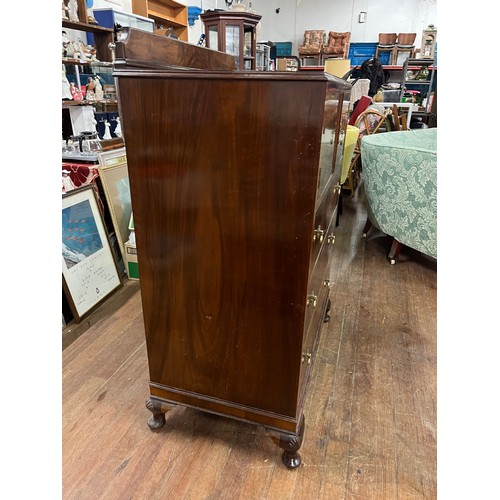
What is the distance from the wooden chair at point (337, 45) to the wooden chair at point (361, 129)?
3782mm

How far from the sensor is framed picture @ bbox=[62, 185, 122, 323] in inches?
74.4

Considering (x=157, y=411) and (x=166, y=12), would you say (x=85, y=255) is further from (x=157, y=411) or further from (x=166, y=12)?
(x=166, y=12)

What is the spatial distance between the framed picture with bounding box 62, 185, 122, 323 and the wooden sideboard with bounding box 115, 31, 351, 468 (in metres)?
0.89

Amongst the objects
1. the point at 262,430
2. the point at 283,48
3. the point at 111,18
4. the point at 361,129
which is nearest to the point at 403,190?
the point at 361,129

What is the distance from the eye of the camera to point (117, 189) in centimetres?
230

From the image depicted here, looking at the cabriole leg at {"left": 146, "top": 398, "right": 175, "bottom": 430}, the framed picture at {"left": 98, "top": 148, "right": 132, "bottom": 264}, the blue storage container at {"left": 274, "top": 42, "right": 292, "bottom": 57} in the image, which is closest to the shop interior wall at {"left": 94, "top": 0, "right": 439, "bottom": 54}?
the blue storage container at {"left": 274, "top": 42, "right": 292, "bottom": 57}

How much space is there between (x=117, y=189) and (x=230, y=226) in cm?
157

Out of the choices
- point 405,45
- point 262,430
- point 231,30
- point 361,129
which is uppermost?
point 405,45

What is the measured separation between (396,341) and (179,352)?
3.87 feet

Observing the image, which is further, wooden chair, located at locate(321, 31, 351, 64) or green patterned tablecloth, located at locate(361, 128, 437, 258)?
wooden chair, located at locate(321, 31, 351, 64)

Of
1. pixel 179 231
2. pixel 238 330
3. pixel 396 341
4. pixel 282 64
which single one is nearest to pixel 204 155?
pixel 179 231

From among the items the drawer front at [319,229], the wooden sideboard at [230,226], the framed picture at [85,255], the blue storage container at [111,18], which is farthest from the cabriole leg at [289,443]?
the blue storage container at [111,18]

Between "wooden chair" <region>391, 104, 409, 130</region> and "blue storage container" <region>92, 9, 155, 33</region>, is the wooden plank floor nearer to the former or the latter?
"blue storage container" <region>92, 9, 155, 33</region>

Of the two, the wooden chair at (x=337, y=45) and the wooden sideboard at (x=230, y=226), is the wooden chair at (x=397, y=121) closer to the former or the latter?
the wooden sideboard at (x=230, y=226)
